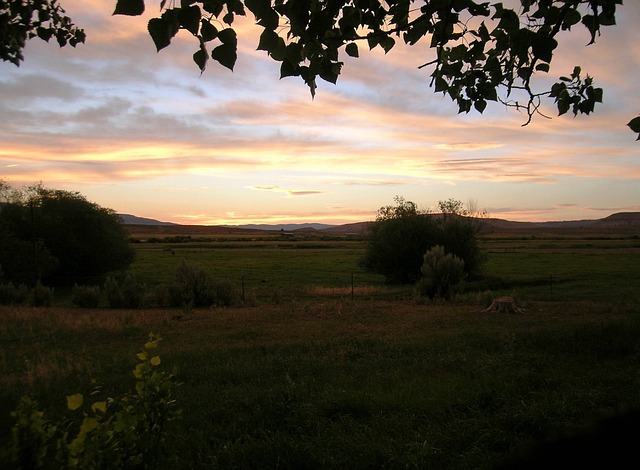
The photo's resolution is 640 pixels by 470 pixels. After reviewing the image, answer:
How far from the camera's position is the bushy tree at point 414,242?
37594 millimetres

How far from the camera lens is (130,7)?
1.91 meters

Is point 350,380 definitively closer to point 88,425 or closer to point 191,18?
point 88,425

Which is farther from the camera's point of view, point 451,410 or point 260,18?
point 451,410

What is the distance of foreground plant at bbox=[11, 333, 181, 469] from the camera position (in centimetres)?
212

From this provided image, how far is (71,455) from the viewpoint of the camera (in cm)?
214

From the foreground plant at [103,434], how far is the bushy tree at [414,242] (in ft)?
116

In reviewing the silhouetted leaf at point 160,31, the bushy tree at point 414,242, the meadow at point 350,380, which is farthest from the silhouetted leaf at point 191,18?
the bushy tree at point 414,242

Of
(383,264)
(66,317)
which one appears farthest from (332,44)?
(383,264)

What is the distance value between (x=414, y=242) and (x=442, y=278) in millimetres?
14434

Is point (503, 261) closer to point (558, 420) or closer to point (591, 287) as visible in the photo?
point (591, 287)

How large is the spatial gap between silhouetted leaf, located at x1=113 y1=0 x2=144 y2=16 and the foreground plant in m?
1.75

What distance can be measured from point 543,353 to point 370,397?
14.0ft

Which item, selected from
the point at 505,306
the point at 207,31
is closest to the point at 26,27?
the point at 207,31

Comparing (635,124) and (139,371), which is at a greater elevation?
(635,124)
